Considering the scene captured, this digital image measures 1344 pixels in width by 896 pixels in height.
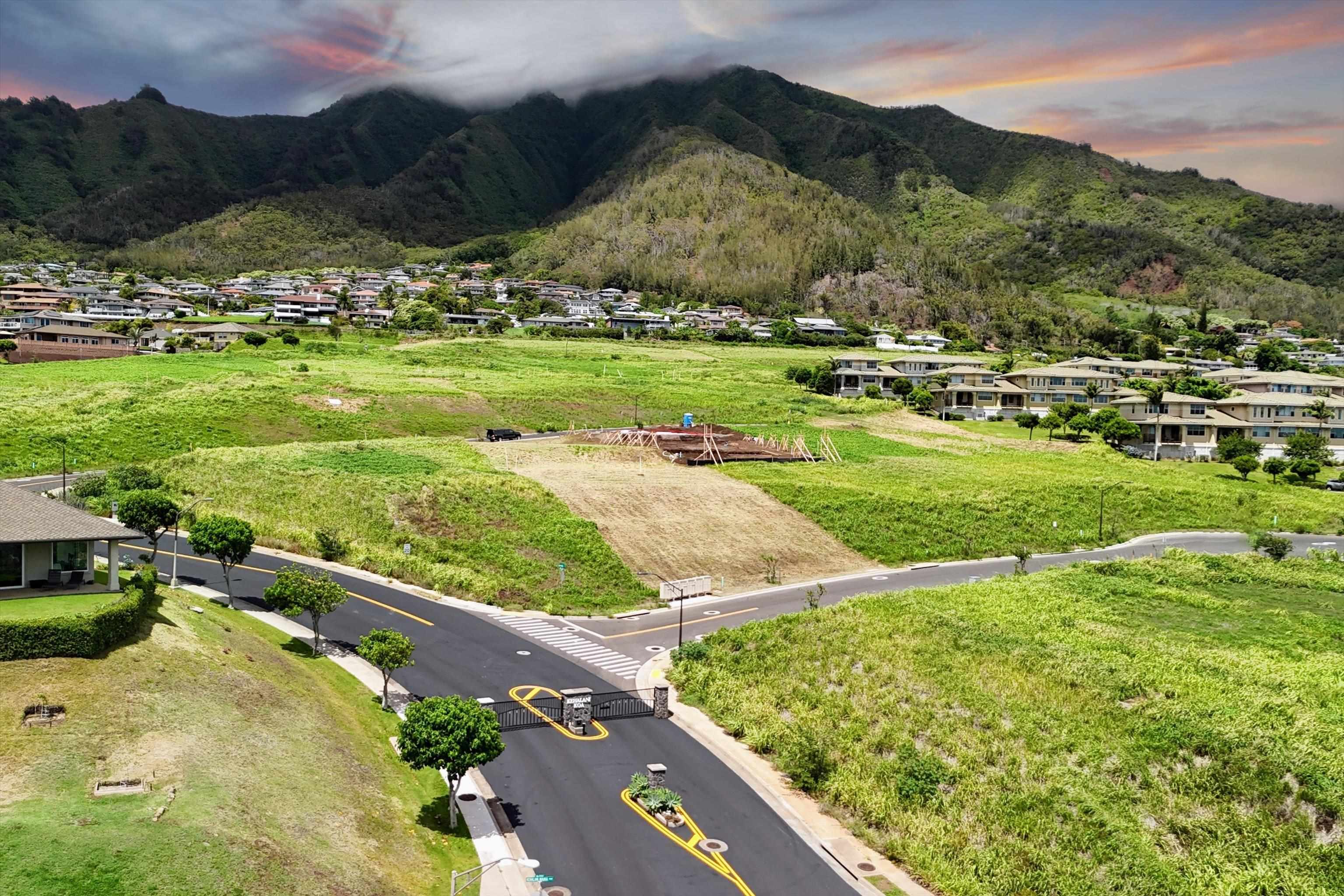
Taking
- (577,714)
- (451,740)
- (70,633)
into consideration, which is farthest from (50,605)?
(577,714)

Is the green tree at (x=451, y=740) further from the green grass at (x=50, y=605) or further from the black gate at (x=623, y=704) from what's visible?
the green grass at (x=50, y=605)

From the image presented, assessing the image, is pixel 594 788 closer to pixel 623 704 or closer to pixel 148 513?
pixel 623 704

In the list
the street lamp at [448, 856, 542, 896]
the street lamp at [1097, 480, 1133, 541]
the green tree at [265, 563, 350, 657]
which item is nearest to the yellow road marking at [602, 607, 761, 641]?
the green tree at [265, 563, 350, 657]

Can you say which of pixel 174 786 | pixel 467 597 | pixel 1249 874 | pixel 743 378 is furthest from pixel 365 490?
pixel 743 378

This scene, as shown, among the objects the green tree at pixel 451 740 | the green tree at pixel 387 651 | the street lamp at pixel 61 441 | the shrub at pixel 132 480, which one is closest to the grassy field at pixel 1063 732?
the green tree at pixel 451 740

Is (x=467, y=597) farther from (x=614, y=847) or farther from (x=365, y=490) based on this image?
(x=614, y=847)

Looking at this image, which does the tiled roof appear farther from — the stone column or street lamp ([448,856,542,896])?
street lamp ([448,856,542,896])
